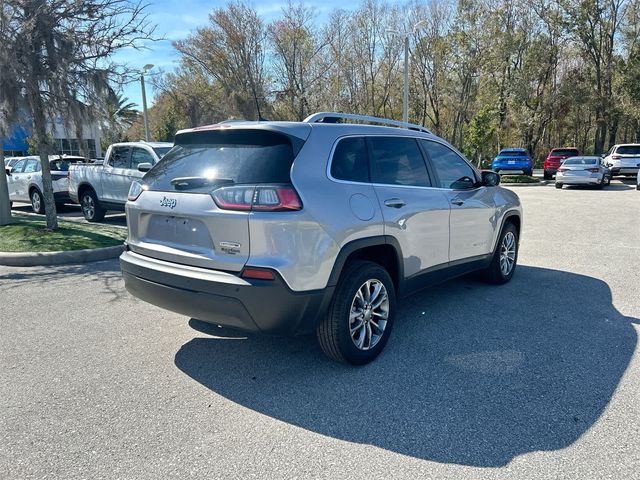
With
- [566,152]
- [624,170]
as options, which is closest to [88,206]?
[624,170]

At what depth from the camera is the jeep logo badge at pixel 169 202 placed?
349 cm

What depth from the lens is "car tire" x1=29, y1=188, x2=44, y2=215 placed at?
13.0 meters

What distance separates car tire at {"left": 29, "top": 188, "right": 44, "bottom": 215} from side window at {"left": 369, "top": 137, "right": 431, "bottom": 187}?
11821mm

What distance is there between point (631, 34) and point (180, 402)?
38.0m

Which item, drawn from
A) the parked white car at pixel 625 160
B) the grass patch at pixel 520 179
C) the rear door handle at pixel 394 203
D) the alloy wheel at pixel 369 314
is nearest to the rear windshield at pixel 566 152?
the parked white car at pixel 625 160

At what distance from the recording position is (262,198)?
314 cm

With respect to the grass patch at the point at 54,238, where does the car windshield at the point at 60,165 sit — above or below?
above

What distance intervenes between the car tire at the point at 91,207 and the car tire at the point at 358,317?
9.28 meters

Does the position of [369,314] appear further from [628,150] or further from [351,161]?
[628,150]

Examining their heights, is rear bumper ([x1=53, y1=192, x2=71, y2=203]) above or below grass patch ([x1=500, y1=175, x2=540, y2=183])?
above

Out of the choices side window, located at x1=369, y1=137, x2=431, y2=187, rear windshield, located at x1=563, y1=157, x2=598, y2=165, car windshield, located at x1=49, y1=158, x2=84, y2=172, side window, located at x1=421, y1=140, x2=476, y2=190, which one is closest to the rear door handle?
side window, located at x1=369, y1=137, x2=431, y2=187

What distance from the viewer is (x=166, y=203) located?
3551 millimetres

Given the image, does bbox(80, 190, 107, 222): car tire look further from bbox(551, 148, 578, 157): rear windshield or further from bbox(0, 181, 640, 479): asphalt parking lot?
bbox(551, 148, 578, 157): rear windshield

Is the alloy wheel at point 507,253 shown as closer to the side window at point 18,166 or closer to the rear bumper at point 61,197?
the rear bumper at point 61,197
